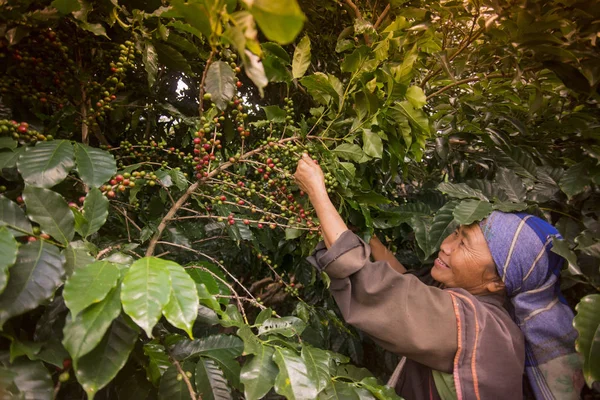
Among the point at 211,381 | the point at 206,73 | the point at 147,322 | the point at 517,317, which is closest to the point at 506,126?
the point at 517,317

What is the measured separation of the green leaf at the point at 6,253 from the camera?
20.5 inches

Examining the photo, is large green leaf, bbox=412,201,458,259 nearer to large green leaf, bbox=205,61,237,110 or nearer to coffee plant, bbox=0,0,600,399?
coffee plant, bbox=0,0,600,399

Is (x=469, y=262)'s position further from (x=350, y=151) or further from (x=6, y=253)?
(x=6, y=253)

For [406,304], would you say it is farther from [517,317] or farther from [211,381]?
[211,381]

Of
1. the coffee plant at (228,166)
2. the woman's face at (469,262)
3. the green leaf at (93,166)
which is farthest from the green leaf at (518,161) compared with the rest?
the green leaf at (93,166)

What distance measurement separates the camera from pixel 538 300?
1.17m

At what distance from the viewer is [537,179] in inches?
58.4

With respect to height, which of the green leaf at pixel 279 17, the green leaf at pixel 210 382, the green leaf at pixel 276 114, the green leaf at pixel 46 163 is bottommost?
the green leaf at pixel 210 382

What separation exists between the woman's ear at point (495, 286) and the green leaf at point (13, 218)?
137 centimetres

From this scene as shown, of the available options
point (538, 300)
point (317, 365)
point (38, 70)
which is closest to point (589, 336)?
point (538, 300)

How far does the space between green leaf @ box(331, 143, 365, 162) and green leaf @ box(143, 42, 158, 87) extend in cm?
62

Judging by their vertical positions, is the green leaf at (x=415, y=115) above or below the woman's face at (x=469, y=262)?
above

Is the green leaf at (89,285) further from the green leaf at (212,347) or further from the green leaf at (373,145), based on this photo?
the green leaf at (373,145)

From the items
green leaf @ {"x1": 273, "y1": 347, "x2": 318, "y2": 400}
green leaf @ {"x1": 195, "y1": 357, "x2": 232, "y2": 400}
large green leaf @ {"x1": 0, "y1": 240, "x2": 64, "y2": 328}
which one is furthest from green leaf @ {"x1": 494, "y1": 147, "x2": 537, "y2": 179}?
large green leaf @ {"x1": 0, "y1": 240, "x2": 64, "y2": 328}
